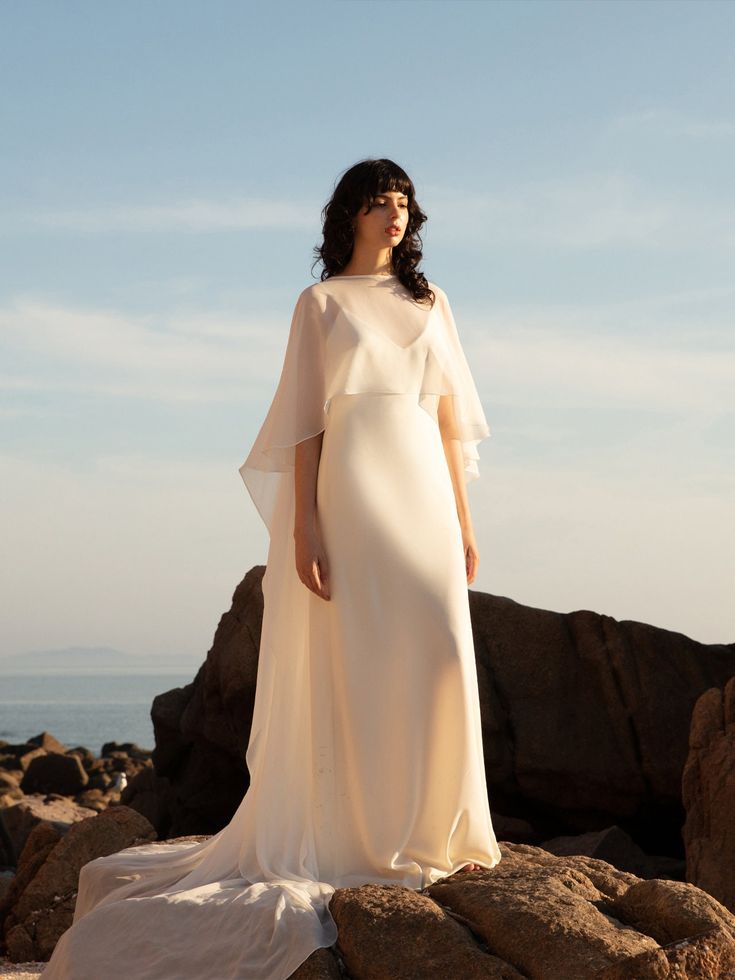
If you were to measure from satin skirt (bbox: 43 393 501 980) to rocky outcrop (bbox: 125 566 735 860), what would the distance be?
20.6 ft

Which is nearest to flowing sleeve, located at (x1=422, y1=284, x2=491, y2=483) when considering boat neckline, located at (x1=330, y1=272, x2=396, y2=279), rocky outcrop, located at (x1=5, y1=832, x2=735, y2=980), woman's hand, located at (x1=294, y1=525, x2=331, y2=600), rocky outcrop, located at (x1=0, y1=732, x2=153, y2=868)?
boat neckline, located at (x1=330, y1=272, x2=396, y2=279)

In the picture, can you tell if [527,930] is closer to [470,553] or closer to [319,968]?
[319,968]

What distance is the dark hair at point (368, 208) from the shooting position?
5.51m

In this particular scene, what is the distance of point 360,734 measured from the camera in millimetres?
5191

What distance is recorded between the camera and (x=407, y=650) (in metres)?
5.16

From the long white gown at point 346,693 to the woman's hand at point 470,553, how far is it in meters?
0.29

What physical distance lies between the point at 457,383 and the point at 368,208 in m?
0.85

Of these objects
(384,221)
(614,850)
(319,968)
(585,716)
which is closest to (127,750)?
(585,716)

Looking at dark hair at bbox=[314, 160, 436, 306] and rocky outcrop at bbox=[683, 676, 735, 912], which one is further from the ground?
dark hair at bbox=[314, 160, 436, 306]

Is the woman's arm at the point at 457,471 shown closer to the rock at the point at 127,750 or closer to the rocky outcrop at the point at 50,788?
the rocky outcrop at the point at 50,788

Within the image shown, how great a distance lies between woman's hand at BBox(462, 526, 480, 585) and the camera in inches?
224

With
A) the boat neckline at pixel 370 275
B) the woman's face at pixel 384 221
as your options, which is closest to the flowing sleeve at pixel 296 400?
the boat neckline at pixel 370 275
